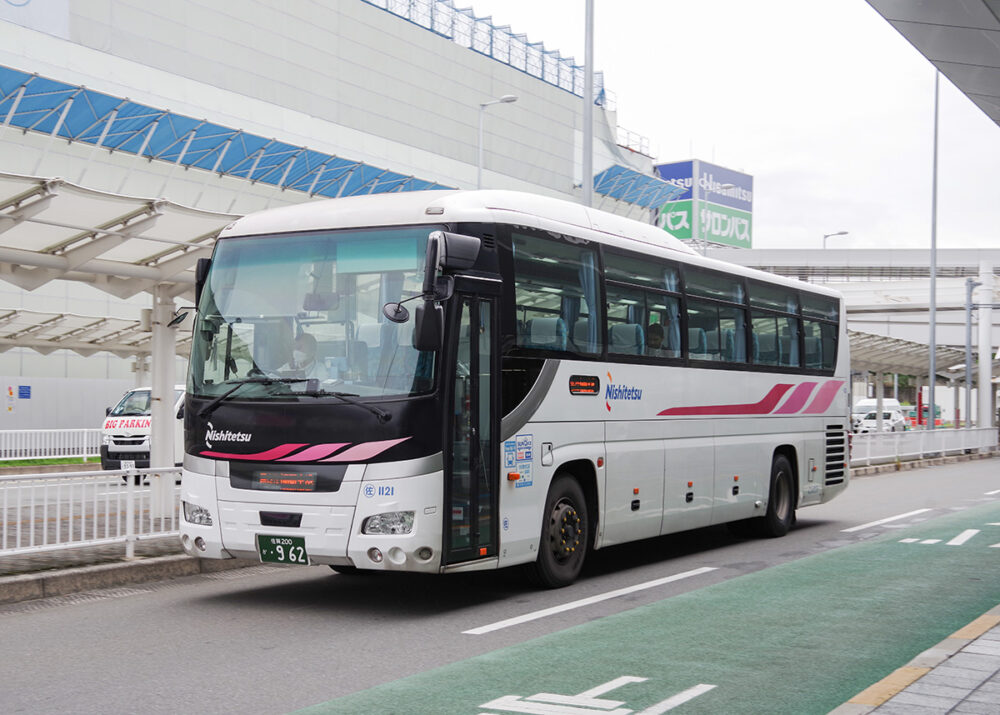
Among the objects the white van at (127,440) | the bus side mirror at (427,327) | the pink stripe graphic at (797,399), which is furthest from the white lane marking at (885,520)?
the white van at (127,440)

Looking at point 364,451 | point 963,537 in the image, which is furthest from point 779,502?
point 364,451

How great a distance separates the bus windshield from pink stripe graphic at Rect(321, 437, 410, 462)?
38cm

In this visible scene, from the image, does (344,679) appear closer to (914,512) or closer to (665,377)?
(665,377)

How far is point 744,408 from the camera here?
14031mm

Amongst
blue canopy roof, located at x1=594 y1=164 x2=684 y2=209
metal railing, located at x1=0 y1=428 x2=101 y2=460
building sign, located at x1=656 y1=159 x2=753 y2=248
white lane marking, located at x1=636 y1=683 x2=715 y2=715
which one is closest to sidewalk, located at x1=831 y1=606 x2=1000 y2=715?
white lane marking, located at x1=636 y1=683 x2=715 y2=715

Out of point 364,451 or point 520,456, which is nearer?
point 364,451

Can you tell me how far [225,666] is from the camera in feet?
23.8

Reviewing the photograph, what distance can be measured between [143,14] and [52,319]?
13.9m

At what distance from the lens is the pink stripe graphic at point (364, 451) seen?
8.84 metres

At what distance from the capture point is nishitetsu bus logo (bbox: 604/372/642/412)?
11.1 m

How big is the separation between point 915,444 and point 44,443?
24.3 m

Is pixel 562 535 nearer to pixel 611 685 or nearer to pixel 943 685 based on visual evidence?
pixel 611 685

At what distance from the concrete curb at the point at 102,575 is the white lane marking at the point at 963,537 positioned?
8.29 metres

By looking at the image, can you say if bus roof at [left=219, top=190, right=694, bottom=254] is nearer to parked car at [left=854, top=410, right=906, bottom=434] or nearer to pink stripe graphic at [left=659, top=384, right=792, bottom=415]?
pink stripe graphic at [left=659, top=384, right=792, bottom=415]
